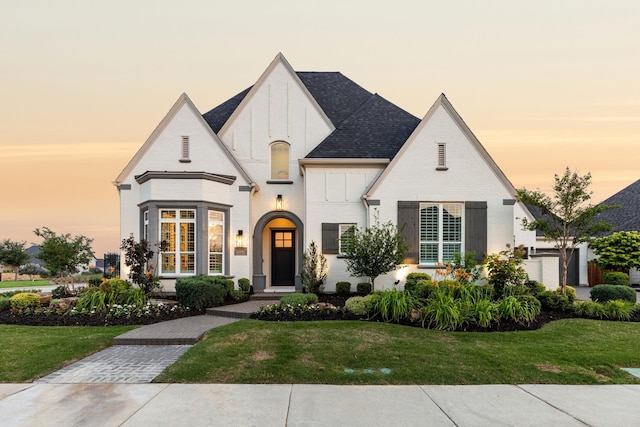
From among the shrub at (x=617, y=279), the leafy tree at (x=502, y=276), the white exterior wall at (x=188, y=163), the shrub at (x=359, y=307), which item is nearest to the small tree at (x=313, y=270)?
the white exterior wall at (x=188, y=163)

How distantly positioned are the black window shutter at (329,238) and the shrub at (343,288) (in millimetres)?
1363

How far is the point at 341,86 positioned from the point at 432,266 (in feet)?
35.2

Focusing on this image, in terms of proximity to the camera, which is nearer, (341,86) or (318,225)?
(318,225)

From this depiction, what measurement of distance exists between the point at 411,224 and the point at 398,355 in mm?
8628

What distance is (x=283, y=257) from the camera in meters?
17.5

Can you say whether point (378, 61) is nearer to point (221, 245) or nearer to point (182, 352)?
point (221, 245)

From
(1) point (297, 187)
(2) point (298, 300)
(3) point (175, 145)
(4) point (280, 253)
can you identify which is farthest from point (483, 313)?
(3) point (175, 145)

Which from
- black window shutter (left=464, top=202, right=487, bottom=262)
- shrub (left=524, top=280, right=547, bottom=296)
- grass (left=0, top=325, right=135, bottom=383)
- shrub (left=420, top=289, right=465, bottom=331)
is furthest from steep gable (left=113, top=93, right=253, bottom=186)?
shrub (left=524, top=280, right=547, bottom=296)

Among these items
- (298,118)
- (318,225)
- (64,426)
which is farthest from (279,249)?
(64,426)

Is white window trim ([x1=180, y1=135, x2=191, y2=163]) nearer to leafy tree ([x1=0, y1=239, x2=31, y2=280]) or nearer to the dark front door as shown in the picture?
the dark front door

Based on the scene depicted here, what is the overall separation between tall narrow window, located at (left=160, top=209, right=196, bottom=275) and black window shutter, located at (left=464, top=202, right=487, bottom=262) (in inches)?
426

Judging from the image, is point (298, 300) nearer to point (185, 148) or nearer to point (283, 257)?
point (283, 257)

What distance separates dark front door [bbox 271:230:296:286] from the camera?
57.3 ft

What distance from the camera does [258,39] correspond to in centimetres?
1691
